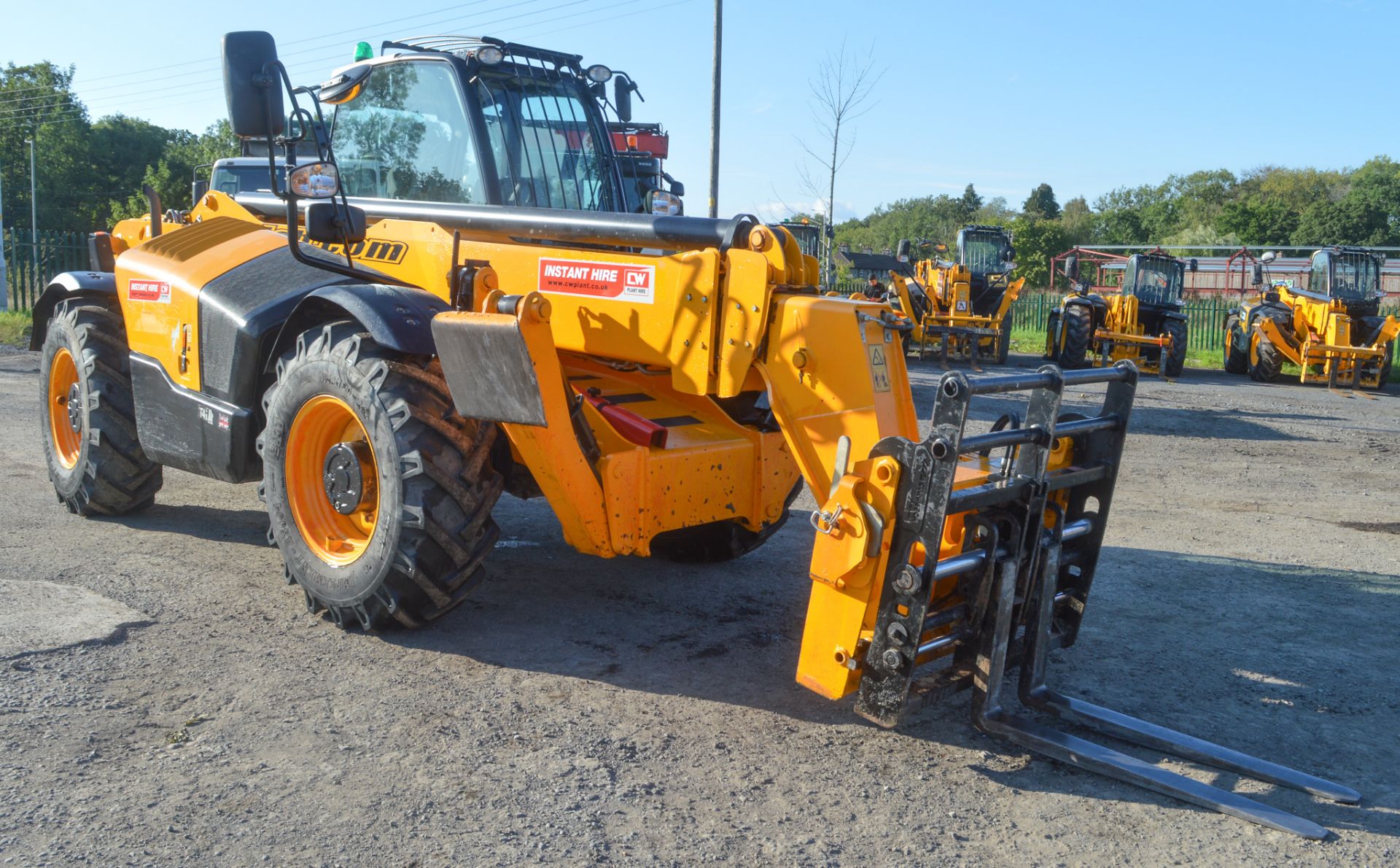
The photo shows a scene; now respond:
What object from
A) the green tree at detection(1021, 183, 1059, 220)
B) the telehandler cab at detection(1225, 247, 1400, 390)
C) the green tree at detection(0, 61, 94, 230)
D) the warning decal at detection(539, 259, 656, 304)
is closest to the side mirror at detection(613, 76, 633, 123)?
the warning decal at detection(539, 259, 656, 304)

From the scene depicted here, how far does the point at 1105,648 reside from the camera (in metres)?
4.98

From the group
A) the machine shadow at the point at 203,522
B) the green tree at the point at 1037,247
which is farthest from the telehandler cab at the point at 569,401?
the green tree at the point at 1037,247

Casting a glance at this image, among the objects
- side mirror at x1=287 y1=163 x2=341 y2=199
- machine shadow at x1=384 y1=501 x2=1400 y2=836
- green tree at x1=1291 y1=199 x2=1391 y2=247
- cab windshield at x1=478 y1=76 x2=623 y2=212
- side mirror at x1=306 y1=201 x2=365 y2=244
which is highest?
green tree at x1=1291 y1=199 x2=1391 y2=247

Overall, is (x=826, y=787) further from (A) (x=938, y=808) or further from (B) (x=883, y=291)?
(B) (x=883, y=291)

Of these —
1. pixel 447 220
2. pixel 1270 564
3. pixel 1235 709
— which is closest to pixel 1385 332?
pixel 1270 564

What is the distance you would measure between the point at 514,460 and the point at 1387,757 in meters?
3.46

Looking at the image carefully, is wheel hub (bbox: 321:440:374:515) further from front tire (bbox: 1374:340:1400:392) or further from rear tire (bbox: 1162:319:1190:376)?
front tire (bbox: 1374:340:1400:392)

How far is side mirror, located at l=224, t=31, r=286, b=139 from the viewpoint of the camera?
4488 millimetres

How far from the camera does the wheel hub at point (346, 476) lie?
4750 mm

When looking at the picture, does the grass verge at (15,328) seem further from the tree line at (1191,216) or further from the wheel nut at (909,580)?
the tree line at (1191,216)

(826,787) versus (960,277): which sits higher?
(960,277)

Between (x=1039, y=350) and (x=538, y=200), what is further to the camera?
(x=1039, y=350)

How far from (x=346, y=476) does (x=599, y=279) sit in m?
1.39

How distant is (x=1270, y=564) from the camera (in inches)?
266
